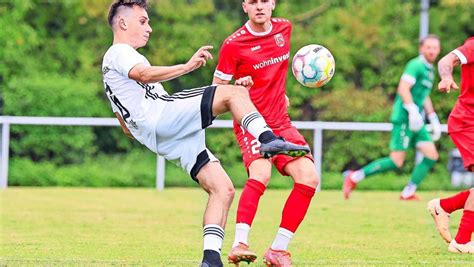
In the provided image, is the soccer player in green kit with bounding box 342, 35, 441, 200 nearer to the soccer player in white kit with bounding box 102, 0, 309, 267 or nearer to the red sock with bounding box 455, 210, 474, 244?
the red sock with bounding box 455, 210, 474, 244

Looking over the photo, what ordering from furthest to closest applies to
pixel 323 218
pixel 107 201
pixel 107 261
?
pixel 107 201 < pixel 323 218 < pixel 107 261

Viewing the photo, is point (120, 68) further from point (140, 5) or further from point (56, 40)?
point (56, 40)

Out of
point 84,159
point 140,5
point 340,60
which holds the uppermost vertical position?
point 140,5

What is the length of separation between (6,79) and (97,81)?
78.2 inches

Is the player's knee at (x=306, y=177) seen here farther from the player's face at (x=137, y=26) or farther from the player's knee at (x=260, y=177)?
the player's face at (x=137, y=26)

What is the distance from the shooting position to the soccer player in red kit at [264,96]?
9.40m

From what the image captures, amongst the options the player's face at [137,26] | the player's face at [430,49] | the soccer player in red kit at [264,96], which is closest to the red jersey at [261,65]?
the soccer player in red kit at [264,96]

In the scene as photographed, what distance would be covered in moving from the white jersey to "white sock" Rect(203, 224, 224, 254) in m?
0.69

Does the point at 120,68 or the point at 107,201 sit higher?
the point at 120,68

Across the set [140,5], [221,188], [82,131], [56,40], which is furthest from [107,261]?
[56,40]

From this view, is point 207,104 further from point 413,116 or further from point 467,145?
point 413,116

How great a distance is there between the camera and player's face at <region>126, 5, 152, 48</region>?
8.79 m

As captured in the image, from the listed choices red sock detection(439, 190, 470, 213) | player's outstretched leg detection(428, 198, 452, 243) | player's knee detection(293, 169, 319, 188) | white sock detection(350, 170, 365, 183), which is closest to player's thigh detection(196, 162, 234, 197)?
player's knee detection(293, 169, 319, 188)

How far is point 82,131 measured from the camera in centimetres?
2203
